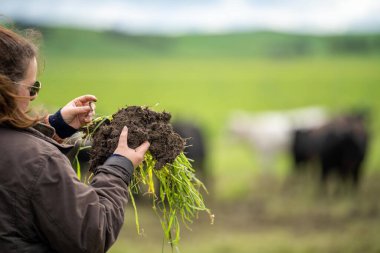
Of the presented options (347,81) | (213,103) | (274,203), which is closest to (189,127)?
(274,203)

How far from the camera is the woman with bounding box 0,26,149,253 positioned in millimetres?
2137

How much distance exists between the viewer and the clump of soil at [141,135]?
2.70 meters

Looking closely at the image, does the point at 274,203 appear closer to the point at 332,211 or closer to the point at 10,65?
the point at 332,211

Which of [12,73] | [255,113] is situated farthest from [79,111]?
[255,113]

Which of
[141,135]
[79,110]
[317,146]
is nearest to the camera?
[141,135]

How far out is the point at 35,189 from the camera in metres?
2.12

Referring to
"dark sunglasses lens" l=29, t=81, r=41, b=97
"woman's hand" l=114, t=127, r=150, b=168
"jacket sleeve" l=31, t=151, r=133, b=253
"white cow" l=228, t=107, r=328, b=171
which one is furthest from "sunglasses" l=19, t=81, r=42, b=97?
"white cow" l=228, t=107, r=328, b=171

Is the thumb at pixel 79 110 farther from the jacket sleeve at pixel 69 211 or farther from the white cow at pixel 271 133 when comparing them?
the white cow at pixel 271 133

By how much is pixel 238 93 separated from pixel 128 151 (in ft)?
147

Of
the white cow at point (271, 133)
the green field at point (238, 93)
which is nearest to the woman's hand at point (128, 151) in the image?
the green field at point (238, 93)

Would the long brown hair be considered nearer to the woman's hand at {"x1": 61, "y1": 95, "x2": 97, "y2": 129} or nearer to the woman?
the woman

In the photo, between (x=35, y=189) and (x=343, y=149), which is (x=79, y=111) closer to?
(x=35, y=189)

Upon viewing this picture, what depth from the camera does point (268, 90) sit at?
156 ft

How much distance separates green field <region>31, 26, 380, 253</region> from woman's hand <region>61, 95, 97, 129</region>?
1.12ft
